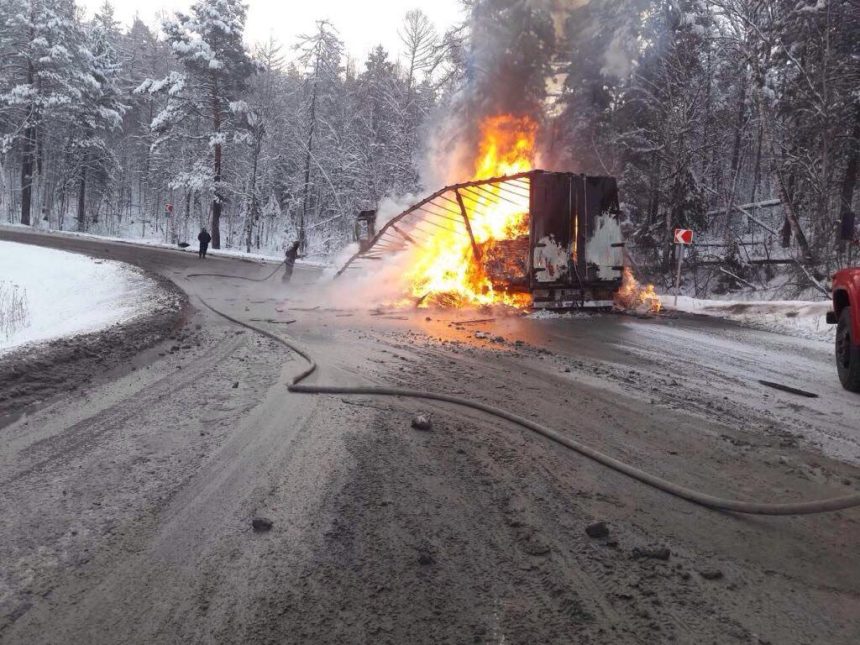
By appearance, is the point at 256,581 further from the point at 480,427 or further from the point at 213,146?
the point at 213,146

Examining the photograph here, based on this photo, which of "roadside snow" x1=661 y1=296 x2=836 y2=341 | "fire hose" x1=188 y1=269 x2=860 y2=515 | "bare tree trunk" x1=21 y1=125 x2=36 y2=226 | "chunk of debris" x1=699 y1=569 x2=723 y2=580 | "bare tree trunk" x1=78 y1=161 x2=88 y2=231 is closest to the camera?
"chunk of debris" x1=699 y1=569 x2=723 y2=580

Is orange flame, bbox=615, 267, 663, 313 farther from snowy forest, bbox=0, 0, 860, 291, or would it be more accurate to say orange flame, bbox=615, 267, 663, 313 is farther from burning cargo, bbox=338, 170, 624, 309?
snowy forest, bbox=0, 0, 860, 291

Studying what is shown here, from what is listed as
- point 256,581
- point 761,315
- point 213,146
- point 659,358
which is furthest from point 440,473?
point 213,146

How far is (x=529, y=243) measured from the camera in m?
11.9

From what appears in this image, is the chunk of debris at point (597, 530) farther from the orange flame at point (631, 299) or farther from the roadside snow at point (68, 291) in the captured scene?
the orange flame at point (631, 299)

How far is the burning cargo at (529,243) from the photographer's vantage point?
1187 cm

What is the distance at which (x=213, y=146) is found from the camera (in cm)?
3356

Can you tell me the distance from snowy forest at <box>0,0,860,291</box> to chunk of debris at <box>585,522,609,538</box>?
608cm

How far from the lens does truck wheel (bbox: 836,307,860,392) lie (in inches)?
243

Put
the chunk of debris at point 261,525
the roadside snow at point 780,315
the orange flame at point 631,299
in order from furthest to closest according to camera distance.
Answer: the orange flame at point 631,299, the roadside snow at point 780,315, the chunk of debris at point 261,525

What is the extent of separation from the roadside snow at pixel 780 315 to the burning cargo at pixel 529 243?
3.17 m

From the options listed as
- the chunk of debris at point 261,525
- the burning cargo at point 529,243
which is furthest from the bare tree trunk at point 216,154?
the chunk of debris at point 261,525

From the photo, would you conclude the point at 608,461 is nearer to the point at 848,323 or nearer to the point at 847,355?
the point at 847,355

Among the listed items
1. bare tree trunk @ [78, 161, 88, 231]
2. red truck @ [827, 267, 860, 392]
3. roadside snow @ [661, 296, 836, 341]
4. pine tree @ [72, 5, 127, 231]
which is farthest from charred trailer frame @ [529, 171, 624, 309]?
bare tree trunk @ [78, 161, 88, 231]
